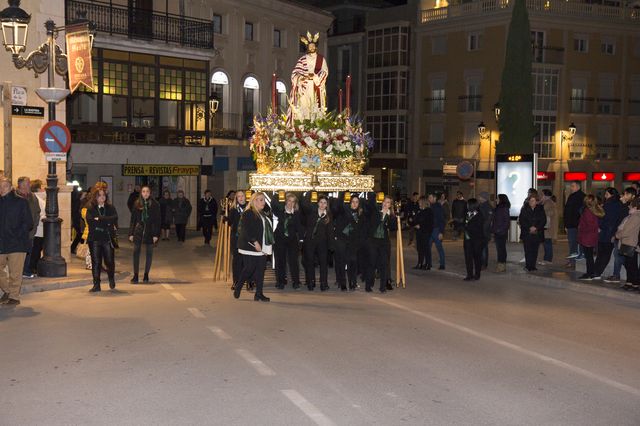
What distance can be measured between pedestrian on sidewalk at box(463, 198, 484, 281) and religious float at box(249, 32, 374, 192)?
218 cm

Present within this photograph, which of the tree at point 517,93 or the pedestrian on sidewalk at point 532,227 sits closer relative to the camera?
the pedestrian on sidewalk at point 532,227

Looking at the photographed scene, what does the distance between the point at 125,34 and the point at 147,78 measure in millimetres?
2025

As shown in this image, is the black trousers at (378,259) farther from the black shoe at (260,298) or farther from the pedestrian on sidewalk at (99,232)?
the pedestrian on sidewalk at (99,232)

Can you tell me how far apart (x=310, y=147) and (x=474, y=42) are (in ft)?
122

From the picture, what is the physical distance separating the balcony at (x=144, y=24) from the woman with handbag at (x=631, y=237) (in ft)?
76.5

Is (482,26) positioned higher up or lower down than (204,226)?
higher up

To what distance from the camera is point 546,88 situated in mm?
51344

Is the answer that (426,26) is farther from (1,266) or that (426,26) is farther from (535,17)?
(1,266)

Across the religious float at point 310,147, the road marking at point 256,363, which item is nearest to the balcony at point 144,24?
the religious float at point 310,147

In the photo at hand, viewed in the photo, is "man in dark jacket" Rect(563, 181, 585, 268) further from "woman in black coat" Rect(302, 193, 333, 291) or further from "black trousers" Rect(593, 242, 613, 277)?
"woman in black coat" Rect(302, 193, 333, 291)

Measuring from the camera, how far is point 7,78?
17656 mm

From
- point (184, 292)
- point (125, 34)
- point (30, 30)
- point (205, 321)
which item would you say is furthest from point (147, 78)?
point (205, 321)

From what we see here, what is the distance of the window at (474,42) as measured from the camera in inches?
2006

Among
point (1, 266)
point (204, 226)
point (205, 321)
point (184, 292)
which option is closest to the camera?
point (205, 321)
